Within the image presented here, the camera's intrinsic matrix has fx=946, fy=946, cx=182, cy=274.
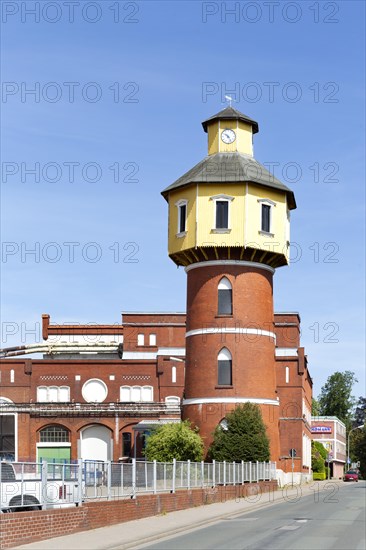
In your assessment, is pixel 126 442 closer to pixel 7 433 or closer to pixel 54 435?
pixel 54 435

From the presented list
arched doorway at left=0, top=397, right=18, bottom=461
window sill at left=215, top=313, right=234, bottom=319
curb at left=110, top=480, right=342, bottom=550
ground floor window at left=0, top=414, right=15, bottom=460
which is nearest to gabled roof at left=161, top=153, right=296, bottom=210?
window sill at left=215, top=313, right=234, bottom=319

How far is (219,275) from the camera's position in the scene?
2106 inches

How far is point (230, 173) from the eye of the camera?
53469 mm

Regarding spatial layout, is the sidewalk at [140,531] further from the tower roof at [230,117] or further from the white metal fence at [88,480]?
the tower roof at [230,117]

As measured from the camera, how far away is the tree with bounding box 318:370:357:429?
167 meters

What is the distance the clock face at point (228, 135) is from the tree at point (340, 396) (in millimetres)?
115504

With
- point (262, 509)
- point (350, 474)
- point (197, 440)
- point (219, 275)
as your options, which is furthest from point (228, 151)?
point (350, 474)

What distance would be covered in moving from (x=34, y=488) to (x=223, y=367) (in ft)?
104

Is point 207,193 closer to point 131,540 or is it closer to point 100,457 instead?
point 100,457

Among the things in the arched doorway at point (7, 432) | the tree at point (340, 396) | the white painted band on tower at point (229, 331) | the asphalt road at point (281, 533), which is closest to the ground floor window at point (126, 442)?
the arched doorway at point (7, 432)

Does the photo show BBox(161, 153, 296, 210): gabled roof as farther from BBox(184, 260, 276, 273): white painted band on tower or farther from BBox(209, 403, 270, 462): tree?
BBox(209, 403, 270, 462): tree

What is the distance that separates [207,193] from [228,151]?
15.1 ft

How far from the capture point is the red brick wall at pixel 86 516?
19969 millimetres

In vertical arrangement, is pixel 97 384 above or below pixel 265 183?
below
